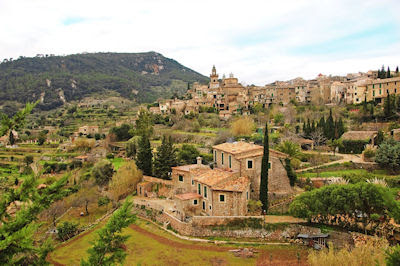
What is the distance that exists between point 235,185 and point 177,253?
20.6ft

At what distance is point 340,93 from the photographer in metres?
56.3

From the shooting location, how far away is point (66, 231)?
2567 cm

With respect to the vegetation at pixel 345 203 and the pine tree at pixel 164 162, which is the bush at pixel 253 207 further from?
the pine tree at pixel 164 162

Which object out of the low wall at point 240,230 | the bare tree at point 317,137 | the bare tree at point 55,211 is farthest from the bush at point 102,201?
the bare tree at point 317,137

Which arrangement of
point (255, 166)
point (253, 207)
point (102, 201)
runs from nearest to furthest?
point (253, 207) < point (255, 166) < point (102, 201)

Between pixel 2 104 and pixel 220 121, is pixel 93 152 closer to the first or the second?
pixel 220 121

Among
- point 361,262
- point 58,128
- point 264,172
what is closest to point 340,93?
point 264,172

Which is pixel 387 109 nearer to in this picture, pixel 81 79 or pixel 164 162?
pixel 164 162

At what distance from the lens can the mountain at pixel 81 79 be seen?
102250mm

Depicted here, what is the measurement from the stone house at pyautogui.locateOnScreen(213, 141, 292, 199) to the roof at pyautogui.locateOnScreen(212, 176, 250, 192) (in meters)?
0.89

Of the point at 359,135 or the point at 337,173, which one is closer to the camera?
the point at 337,173

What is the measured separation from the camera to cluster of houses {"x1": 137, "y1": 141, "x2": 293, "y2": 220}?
22.8m

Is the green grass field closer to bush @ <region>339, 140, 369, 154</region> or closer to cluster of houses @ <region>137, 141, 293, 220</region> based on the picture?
cluster of houses @ <region>137, 141, 293, 220</region>

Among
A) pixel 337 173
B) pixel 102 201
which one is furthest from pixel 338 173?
pixel 102 201
